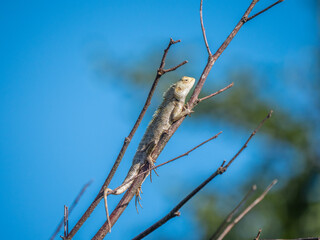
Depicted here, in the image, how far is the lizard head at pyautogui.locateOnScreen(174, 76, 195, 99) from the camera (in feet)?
11.6

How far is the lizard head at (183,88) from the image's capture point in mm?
3545

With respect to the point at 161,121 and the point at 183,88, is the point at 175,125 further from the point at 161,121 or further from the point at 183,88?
the point at 183,88

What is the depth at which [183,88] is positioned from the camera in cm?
363

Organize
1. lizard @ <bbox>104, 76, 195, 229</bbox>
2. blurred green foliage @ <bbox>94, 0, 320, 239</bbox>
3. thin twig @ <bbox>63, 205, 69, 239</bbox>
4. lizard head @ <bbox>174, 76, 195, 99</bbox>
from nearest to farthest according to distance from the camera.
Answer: thin twig @ <bbox>63, 205, 69, 239</bbox>
lizard @ <bbox>104, 76, 195, 229</bbox>
lizard head @ <bbox>174, 76, 195, 99</bbox>
blurred green foliage @ <bbox>94, 0, 320, 239</bbox>

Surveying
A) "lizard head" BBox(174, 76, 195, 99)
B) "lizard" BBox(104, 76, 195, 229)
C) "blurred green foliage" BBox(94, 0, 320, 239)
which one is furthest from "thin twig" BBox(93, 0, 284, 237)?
"blurred green foliage" BBox(94, 0, 320, 239)

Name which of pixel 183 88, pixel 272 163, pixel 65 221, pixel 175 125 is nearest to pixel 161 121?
pixel 183 88

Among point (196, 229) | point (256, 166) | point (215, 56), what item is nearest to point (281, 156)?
point (256, 166)

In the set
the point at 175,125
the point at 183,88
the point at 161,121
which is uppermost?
the point at 183,88

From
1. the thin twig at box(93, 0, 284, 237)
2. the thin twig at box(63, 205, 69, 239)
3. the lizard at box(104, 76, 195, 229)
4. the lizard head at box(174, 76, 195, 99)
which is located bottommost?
Result: the thin twig at box(63, 205, 69, 239)

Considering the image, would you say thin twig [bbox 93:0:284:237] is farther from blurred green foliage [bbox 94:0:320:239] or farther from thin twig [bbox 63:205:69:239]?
blurred green foliage [bbox 94:0:320:239]

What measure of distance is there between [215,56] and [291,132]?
11.2 m

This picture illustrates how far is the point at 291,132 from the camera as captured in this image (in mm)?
12000

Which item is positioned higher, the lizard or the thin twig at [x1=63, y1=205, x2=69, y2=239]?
the lizard

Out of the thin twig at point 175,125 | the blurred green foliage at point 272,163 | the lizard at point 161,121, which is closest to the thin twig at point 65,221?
the thin twig at point 175,125
